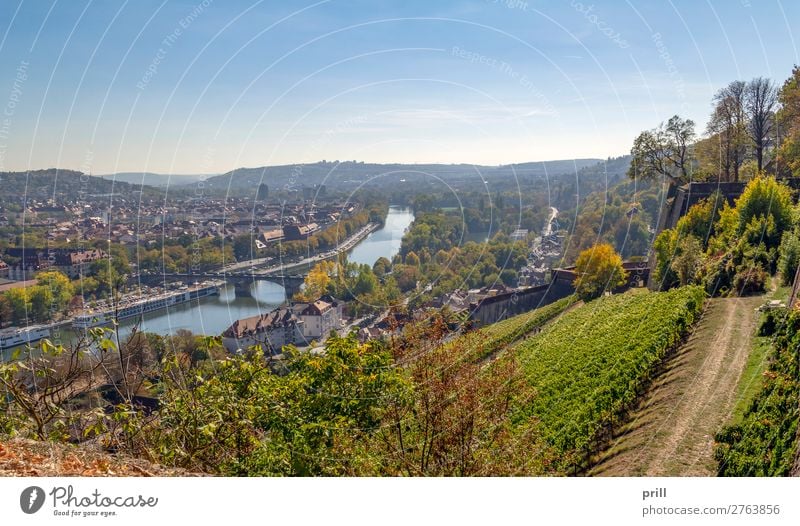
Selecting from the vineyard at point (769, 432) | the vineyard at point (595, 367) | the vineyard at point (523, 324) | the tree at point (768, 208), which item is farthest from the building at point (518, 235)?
the vineyard at point (769, 432)

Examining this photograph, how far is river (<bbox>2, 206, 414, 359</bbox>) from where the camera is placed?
2662 centimetres

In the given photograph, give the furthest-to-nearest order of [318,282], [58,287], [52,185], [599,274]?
[52,185]
[58,287]
[599,274]
[318,282]

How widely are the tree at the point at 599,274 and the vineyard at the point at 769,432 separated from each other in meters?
15.2

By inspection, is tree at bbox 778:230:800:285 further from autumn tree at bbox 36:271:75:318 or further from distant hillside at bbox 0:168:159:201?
distant hillside at bbox 0:168:159:201

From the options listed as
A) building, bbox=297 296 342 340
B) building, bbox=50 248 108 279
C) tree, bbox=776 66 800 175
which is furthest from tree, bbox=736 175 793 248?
building, bbox=50 248 108 279

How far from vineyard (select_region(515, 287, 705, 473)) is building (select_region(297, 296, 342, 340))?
7.07 meters

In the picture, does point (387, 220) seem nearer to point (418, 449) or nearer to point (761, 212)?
point (761, 212)

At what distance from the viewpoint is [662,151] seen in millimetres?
25500

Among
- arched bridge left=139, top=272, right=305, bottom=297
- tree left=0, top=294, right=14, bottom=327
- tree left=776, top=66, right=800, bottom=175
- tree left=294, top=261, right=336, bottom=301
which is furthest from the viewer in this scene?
arched bridge left=139, top=272, right=305, bottom=297

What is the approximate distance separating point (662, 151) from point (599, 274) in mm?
5967

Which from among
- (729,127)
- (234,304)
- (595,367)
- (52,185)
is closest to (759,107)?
(729,127)

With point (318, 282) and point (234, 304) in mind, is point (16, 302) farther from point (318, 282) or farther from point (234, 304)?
point (318, 282)

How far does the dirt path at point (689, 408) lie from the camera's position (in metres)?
7.08
